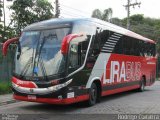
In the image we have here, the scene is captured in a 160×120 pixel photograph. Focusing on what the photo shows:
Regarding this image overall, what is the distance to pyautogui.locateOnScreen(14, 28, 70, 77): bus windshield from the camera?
1261 cm

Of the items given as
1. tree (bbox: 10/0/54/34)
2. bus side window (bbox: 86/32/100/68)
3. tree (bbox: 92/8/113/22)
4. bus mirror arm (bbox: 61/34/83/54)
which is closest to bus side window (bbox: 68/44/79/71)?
bus mirror arm (bbox: 61/34/83/54)

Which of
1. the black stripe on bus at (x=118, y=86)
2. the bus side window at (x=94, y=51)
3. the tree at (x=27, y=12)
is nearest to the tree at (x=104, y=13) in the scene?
the tree at (x=27, y=12)

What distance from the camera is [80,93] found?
13438 millimetres

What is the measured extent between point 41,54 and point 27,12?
12139 mm

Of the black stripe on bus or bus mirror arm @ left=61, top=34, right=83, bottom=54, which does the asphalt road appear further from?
bus mirror arm @ left=61, top=34, right=83, bottom=54

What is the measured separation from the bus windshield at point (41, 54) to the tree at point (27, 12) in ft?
36.3

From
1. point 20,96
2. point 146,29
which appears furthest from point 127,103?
point 146,29

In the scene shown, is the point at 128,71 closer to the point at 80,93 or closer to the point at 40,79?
the point at 80,93

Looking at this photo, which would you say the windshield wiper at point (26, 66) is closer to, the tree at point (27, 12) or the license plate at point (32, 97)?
the license plate at point (32, 97)

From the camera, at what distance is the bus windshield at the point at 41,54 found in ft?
41.4

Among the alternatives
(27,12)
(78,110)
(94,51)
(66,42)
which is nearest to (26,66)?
(66,42)

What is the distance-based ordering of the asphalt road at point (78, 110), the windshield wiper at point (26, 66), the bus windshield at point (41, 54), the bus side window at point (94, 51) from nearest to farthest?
the asphalt road at point (78, 110) → the bus windshield at point (41, 54) → the windshield wiper at point (26, 66) → the bus side window at point (94, 51)

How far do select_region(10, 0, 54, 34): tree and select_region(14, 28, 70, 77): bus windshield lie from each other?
36.3 ft

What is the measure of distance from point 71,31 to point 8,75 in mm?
8518
